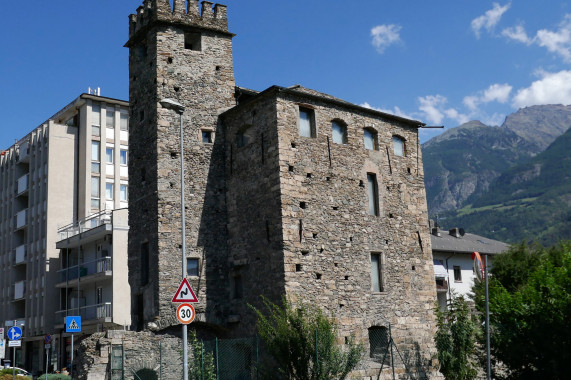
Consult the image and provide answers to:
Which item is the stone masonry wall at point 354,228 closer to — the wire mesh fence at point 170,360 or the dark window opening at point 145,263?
the wire mesh fence at point 170,360

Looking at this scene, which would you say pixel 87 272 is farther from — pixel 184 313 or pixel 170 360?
pixel 184 313

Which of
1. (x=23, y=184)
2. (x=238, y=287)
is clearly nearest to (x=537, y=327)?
(x=238, y=287)

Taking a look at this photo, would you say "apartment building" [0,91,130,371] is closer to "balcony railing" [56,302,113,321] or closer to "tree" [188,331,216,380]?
"balcony railing" [56,302,113,321]

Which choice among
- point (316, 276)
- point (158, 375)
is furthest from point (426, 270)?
point (158, 375)

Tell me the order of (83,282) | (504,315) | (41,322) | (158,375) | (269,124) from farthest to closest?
(41,322) → (83,282) → (269,124) → (158,375) → (504,315)

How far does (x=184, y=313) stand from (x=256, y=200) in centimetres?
1063

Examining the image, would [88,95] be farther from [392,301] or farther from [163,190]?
[392,301]

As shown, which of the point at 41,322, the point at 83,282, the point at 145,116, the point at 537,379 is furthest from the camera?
the point at 41,322

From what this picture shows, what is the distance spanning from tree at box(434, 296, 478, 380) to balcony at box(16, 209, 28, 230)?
42.1 m

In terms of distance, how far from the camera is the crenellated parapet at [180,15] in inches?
1219

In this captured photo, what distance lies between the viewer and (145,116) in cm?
3077

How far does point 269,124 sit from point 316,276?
22.8ft

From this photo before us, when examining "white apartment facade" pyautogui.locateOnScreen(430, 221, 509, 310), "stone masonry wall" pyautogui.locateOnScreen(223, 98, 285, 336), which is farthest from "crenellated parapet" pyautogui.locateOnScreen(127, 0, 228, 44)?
"white apartment facade" pyautogui.locateOnScreen(430, 221, 509, 310)

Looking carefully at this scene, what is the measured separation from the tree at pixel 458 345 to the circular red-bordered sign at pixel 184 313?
13771mm
